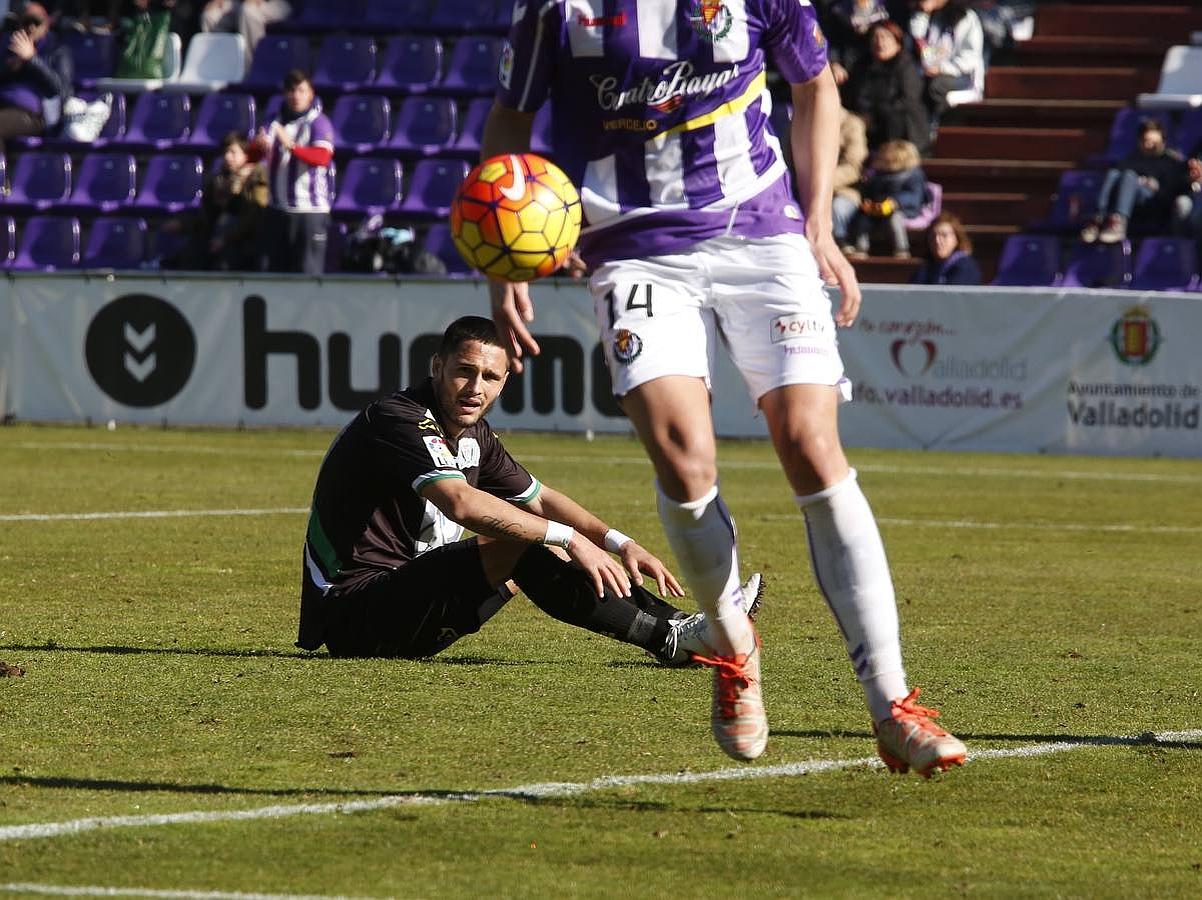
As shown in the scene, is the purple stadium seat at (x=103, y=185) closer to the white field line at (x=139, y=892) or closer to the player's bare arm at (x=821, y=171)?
the player's bare arm at (x=821, y=171)

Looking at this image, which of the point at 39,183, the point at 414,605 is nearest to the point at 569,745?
the point at 414,605

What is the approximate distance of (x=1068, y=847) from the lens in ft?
14.9

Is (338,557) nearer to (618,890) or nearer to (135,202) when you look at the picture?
(618,890)

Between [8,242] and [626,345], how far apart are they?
20080 millimetres

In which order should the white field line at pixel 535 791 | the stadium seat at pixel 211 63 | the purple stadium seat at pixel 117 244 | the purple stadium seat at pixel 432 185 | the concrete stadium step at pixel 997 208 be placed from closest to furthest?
1. the white field line at pixel 535 791
2. the concrete stadium step at pixel 997 208
3. the purple stadium seat at pixel 432 185
4. the purple stadium seat at pixel 117 244
5. the stadium seat at pixel 211 63

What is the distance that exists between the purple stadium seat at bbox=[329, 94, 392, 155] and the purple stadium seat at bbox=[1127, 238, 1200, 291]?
28.1ft

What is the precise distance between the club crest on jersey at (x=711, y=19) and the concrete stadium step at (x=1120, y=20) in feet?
63.5

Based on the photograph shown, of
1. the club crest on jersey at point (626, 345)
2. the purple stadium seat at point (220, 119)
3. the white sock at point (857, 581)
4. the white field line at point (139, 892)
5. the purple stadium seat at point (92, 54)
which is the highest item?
the purple stadium seat at point (92, 54)

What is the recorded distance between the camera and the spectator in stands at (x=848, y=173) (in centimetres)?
2053

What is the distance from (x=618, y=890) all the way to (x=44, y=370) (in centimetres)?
1640

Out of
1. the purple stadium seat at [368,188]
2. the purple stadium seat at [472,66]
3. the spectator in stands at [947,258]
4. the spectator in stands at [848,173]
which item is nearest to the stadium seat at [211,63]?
the purple stadium seat at [472,66]

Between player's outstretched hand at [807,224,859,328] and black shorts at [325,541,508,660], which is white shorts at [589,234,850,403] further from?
black shorts at [325,541,508,660]

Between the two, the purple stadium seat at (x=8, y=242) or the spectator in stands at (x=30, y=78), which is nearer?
the purple stadium seat at (x=8, y=242)

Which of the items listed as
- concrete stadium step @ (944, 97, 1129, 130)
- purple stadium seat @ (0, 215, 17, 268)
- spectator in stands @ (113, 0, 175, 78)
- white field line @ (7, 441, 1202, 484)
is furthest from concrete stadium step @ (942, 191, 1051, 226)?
purple stadium seat @ (0, 215, 17, 268)
